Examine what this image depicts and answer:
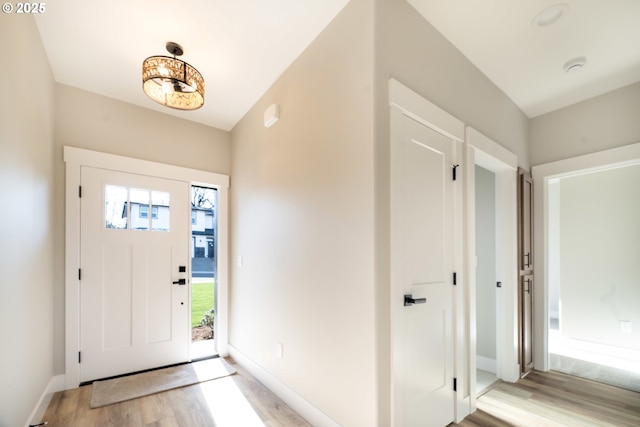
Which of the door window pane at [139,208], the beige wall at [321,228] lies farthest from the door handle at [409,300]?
the door window pane at [139,208]

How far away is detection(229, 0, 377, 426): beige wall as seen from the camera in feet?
5.71

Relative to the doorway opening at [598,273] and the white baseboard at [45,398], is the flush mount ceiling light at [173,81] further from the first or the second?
the doorway opening at [598,273]

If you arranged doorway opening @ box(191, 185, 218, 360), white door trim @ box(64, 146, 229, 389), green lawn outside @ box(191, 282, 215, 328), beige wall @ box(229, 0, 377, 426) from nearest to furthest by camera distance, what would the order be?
beige wall @ box(229, 0, 377, 426) → white door trim @ box(64, 146, 229, 389) → doorway opening @ box(191, 185, 218, 360) → green lawn outside @ box(191, 282, 215, 328)

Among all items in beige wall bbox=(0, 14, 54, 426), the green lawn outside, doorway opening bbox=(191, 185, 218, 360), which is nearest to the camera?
beige wall bbox=(0, 14, 54, 426)

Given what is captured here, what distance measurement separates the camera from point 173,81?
2.13 meters

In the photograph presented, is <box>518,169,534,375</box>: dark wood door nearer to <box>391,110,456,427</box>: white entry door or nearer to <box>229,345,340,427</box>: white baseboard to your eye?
<box>391,110,456,427</box>: white entry door

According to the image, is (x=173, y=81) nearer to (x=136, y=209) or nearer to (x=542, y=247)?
(x=136, y=209)

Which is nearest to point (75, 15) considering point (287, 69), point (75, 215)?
point (287, 69)

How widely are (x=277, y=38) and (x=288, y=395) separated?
112 inches

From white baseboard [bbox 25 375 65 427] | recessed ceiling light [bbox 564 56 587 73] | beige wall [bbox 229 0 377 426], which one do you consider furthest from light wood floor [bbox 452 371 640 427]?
white baseboard [bbox 25 375 65 427]

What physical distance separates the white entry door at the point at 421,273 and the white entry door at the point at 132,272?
257 centimetres

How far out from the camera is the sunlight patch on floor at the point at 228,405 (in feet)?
7.04

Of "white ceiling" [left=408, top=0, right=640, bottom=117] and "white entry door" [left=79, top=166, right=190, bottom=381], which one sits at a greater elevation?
"white ceiling" [left=408, top=0, right=640, bottom=117]

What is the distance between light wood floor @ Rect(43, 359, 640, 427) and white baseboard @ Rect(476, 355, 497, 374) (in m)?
0.30
